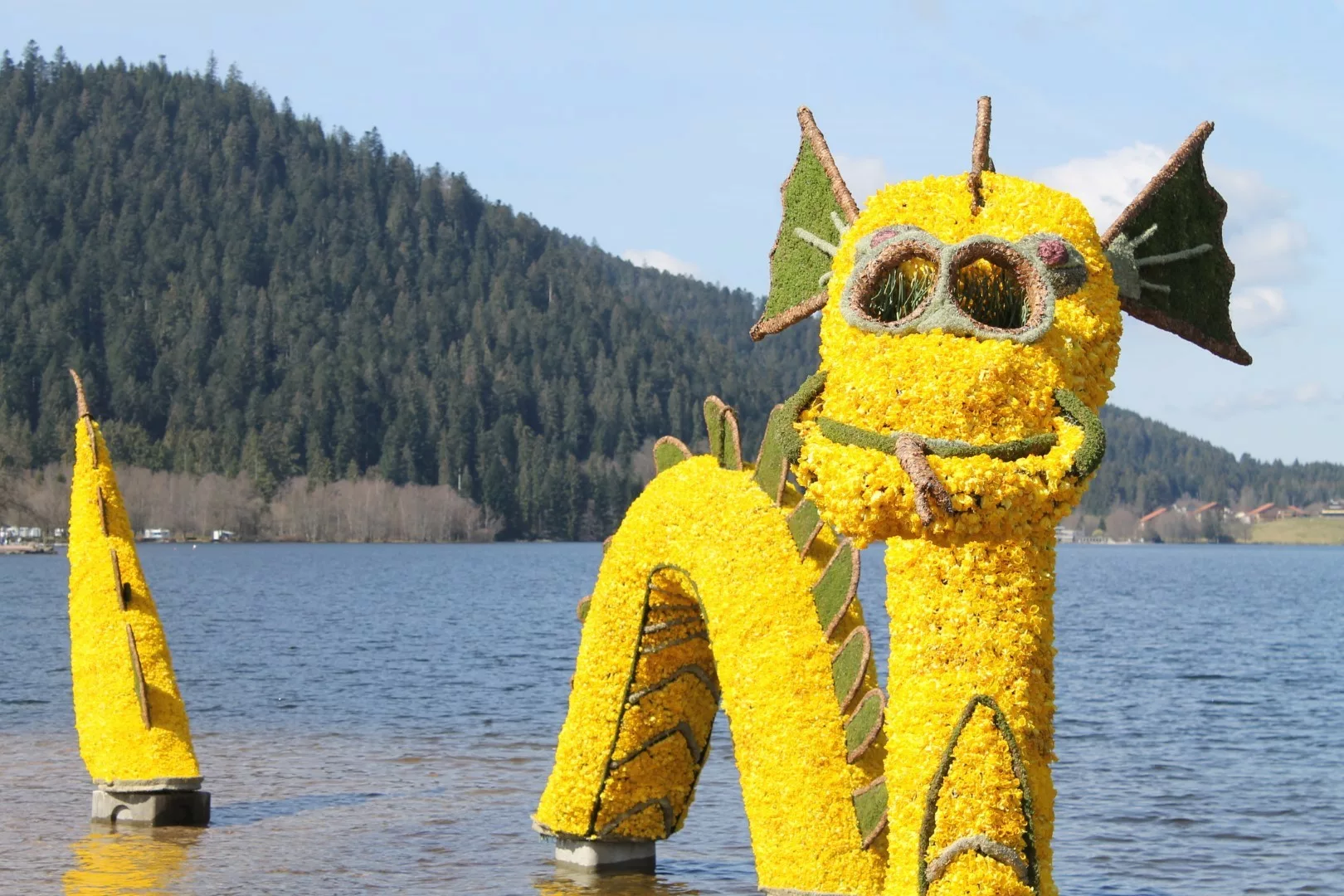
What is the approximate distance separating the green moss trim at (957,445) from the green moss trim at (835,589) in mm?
2393

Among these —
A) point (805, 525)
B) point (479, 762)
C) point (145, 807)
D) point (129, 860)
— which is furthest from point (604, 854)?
point (479, 762)

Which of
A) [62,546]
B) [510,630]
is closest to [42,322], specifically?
[62,546]

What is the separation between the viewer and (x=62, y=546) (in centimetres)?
13638

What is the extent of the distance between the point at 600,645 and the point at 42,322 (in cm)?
18722

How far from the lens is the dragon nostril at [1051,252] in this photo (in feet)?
27.9

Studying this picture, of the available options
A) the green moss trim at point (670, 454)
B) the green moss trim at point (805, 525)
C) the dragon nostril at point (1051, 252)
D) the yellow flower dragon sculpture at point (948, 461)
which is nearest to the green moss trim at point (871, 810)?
the yellow flower dragon sculpture at point (948, 461)

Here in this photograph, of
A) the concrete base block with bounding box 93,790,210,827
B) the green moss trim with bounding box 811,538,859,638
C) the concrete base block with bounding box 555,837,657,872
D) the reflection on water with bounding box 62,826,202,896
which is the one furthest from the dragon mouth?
the concrete base block with bounding box 93,790,210,827

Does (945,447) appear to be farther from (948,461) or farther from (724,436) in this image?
(724,436)

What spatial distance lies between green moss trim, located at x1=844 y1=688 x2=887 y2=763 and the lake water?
417 cm

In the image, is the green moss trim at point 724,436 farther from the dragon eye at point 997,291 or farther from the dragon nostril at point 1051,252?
the dragon nostril at point 1051,252

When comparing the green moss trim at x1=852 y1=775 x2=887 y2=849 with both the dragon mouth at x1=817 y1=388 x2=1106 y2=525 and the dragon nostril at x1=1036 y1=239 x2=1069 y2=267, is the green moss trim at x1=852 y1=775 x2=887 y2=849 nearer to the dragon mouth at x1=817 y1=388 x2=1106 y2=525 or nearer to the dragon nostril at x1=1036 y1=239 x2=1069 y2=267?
the dragon mouth at x1=817 y1=388 x2=1106 y2=525

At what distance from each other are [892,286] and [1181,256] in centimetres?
199

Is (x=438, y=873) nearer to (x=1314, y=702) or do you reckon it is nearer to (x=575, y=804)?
(x=575, y=804)

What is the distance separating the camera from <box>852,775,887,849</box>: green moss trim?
1027 centimetres
